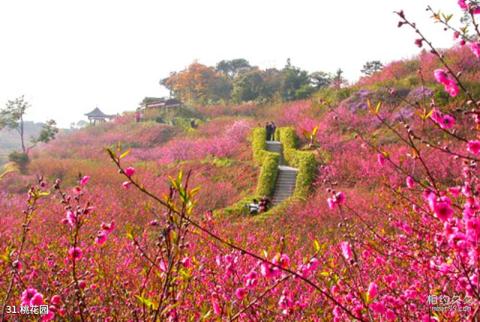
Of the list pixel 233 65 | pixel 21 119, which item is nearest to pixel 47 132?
pixel 21 119

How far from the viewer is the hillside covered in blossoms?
2.32 meters

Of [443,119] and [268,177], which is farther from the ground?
[443,119]

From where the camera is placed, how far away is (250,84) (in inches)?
1523

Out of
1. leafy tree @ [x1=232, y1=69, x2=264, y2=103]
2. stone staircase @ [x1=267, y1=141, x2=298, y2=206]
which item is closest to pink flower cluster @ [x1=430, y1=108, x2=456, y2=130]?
stone staircase @ [x1=267, y1=141, x2=298, y2=206]

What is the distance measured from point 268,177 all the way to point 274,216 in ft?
12.8

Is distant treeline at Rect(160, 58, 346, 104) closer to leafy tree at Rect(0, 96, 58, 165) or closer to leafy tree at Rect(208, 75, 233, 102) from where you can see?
leafy tree at Rect(208, 75, 233, 102)

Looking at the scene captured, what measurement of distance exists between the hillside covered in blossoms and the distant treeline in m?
5.37

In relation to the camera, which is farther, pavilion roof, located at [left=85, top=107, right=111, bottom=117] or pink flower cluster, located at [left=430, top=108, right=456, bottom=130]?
pavilion roof, located at [left=85, top=107, right=111, bottom=117]

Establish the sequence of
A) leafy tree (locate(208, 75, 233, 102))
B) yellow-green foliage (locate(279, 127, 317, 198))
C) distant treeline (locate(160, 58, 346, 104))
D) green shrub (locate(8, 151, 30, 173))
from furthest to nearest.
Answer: leafy tree (locate(208, 75, 233, 102)) < distant treeline (locate(160, 58, 346, 104)) < green shrub (locate(8, 151, 30, 173)) < yellow-green foliage (locate(279, 127, 317, 198))

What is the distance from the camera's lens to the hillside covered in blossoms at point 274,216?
91.5 inches

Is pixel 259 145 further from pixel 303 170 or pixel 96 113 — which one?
pixel 96 113

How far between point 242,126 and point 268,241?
56.7 feet

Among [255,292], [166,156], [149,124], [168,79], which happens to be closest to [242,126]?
[166,156]

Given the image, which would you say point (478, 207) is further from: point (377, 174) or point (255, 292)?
point (377, 174)
